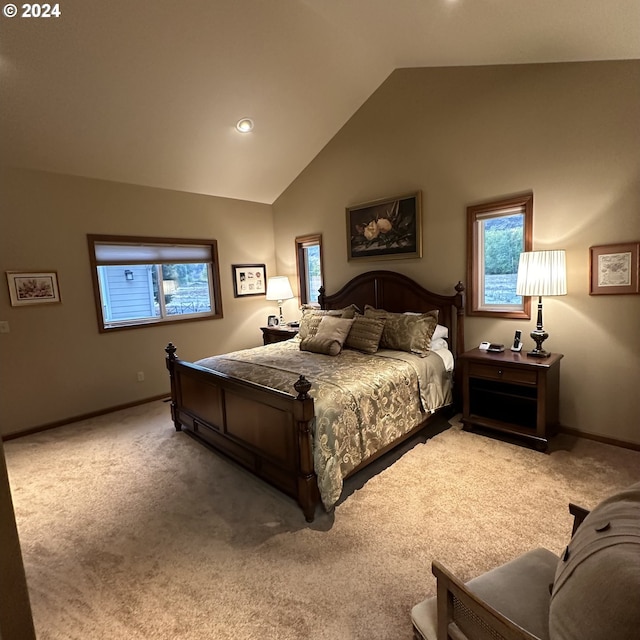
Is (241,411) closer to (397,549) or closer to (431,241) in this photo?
(397,549)

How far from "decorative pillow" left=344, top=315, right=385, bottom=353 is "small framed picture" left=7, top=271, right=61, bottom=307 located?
309 centimetres

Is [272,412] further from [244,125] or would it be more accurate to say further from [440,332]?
[244,125]

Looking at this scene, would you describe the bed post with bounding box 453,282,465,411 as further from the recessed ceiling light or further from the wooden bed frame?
the recessed ceiling light

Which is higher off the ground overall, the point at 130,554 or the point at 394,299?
the point at 394,299

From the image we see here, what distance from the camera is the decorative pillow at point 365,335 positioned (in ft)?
11.3

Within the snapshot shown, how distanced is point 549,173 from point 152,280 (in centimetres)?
441

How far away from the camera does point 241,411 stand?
2689 mm

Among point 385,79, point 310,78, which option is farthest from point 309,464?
point 385,79

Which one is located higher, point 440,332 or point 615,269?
point 615,269

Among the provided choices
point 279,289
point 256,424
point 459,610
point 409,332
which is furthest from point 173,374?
point 459,610

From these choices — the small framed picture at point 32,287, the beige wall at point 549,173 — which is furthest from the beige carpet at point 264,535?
the small framed picture at point 32,287

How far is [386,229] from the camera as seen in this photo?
13.8ft

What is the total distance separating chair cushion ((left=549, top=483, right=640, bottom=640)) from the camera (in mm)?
690

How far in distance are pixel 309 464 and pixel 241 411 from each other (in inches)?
29.1
